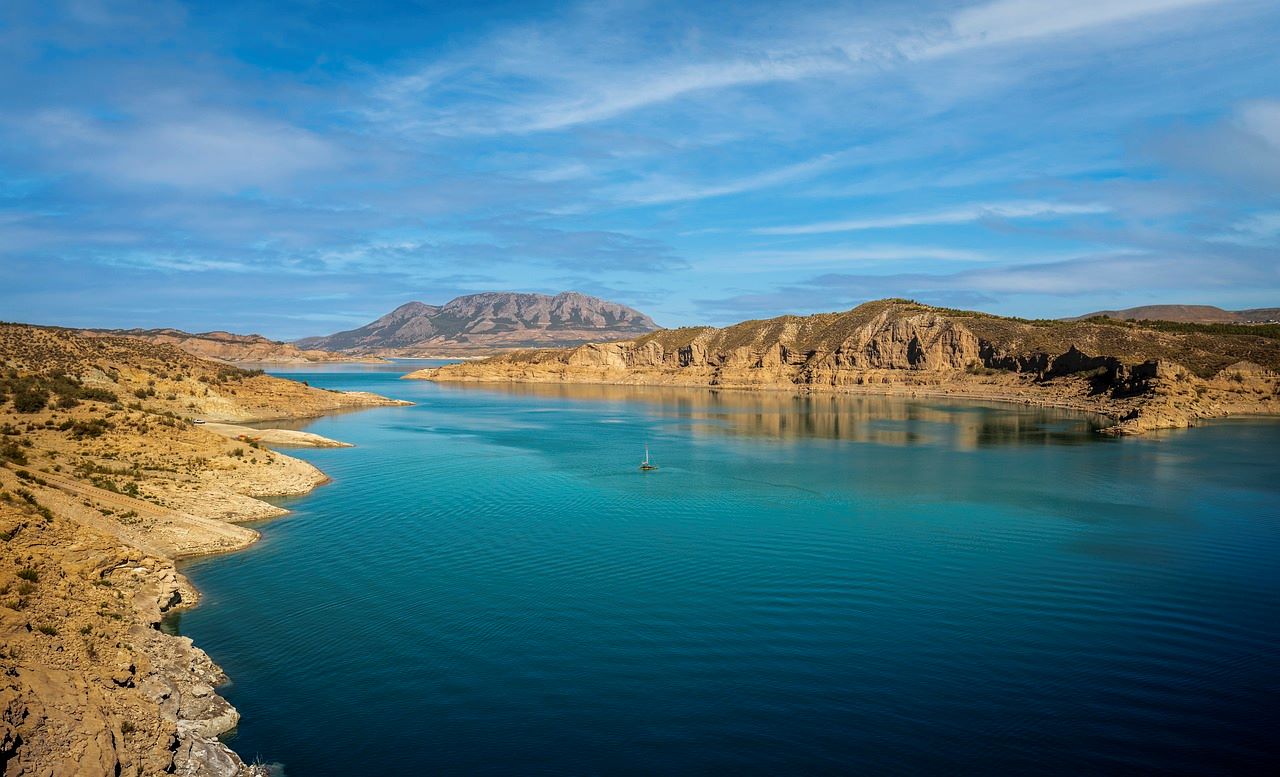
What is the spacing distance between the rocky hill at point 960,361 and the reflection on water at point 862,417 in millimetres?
5360

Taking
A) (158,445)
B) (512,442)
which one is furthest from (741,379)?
(158,445)

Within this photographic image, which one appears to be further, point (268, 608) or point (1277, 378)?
point (1277, 378)

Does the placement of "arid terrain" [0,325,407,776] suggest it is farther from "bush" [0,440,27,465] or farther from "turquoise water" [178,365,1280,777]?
"turquoise water" [178,365,1280,777]

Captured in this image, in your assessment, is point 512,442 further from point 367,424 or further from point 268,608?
point 268,608

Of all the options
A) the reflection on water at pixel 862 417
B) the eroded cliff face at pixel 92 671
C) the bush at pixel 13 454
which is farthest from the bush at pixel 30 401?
the reflection on water at pixel 862 417

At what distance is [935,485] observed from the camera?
33.0m

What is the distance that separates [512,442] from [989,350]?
3016 inches

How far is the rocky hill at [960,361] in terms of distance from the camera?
6900cm

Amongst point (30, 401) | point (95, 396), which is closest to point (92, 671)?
point (30, 401)

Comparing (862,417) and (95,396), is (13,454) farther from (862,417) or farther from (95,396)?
(862,417)

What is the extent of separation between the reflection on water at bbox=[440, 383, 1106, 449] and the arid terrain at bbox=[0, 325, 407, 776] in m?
34.6

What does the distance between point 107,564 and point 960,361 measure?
104 m

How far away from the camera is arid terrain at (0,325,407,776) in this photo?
972 centimetres

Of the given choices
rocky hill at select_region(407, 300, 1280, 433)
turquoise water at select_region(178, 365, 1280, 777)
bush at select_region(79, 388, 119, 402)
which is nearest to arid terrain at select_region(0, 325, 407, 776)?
bush at select_region(79, 388, 119, 402)
